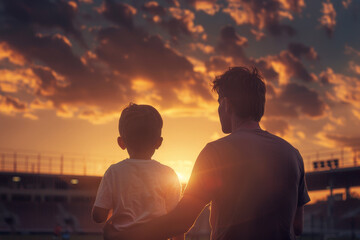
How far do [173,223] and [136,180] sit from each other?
1.23 meters

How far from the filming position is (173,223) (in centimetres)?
276

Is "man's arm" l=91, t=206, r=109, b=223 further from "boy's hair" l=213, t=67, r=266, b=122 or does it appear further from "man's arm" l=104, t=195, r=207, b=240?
"boy's hair" l=213, t=67, r=266, b=122

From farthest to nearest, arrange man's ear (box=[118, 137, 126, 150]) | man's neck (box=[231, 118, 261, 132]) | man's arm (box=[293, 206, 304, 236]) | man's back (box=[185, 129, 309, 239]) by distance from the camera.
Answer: man's ear (box=[118, 137, 126, 150]), man's arm (box=[293, 206, 304, 236]), man's neck (box=[231, 118, 261, 132]), man's back (box=[185, 129, 309, 239])

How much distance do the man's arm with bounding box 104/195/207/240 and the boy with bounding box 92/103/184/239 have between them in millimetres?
1001

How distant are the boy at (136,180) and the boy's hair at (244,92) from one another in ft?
3.06

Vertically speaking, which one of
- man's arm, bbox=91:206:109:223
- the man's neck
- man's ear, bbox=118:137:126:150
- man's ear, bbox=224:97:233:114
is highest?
man's ear, bbox=224:97:233:114

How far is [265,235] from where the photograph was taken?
2754 millimetres

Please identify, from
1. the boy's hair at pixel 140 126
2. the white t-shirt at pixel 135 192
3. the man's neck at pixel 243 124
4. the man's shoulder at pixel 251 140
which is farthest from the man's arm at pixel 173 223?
the boy's hair at pixel 140 126

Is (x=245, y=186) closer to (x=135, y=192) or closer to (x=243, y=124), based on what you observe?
(x=243, y=124)

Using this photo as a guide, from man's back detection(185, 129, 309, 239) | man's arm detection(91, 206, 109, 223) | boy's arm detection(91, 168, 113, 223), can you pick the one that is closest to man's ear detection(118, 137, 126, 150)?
boy's arm detection(91, 168, 113, 223)

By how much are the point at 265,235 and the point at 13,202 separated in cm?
7544

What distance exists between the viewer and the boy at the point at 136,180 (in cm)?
381

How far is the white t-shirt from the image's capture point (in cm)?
383

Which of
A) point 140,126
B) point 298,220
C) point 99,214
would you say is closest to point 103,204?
point 99,214
